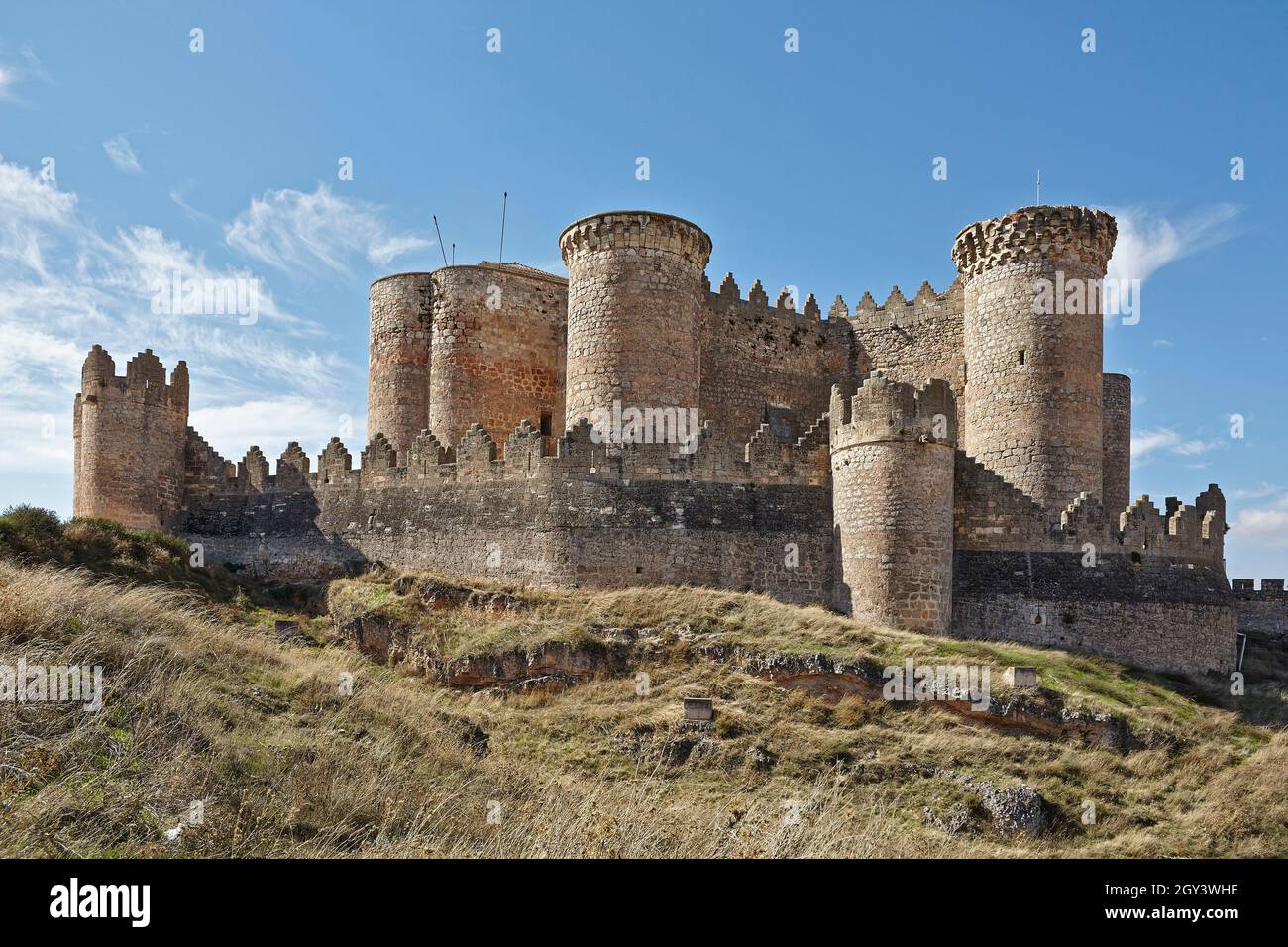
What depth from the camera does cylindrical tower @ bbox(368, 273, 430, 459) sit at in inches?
1023

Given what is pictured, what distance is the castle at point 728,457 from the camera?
18516 mm

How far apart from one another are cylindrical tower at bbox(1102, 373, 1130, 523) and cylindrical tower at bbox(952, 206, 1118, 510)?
5.63 m

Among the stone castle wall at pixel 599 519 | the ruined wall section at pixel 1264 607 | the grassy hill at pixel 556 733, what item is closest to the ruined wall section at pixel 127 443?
the grassy hill at pixel 556 733

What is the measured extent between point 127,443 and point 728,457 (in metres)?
14.0

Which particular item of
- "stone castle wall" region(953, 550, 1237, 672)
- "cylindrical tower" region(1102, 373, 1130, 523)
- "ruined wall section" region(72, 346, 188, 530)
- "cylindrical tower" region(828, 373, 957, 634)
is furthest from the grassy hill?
"cylindrical tower" region(1102, 373, 1130, 523)

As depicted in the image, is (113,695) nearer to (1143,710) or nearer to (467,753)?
(467,753)

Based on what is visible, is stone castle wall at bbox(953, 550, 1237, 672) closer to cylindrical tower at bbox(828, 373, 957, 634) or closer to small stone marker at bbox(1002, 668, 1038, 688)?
cylindrical tower at bbox(828, 373, 957, 634)

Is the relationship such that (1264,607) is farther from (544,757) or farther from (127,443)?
(127,443)

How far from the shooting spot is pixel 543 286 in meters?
26.0

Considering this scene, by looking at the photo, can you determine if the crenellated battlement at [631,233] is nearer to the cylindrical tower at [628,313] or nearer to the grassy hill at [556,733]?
the cylindrical tower at [628,313]

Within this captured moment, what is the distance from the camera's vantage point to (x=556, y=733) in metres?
15.0

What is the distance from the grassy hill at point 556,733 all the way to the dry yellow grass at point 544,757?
36 mm
